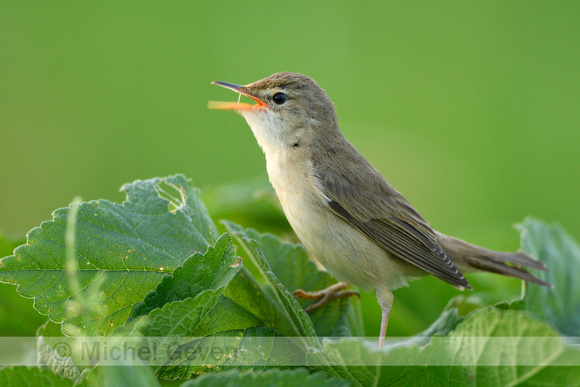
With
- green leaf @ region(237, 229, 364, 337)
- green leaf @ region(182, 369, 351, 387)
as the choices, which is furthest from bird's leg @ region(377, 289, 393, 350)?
green leaf @ region(182, 369, 351, 387)

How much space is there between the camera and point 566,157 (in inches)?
255

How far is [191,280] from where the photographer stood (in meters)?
1.48

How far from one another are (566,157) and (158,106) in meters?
4.38

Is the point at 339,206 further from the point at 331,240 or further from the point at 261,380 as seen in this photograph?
the point at 261,380

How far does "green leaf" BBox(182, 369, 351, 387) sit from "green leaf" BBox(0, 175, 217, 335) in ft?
1.30

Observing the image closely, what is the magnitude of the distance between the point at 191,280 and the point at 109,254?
281 millimetres

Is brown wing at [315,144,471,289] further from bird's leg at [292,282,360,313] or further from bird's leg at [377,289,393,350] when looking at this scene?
bird's leg at [292,282,360,313]

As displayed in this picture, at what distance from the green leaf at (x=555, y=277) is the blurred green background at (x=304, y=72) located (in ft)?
10.7

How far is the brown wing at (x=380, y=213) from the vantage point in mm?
3131

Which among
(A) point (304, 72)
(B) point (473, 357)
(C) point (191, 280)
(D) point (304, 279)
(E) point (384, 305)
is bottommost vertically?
(E) point (384, 305)

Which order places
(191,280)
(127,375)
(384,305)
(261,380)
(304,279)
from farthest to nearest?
1. (384,305)
2. (304,279)
3. (191,280)
4. (261,380)
5. (127,375)

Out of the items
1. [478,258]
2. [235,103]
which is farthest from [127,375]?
[478,258]

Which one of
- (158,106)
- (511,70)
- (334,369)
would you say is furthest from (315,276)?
(511,70)

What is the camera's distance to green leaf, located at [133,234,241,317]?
4.82 feet
